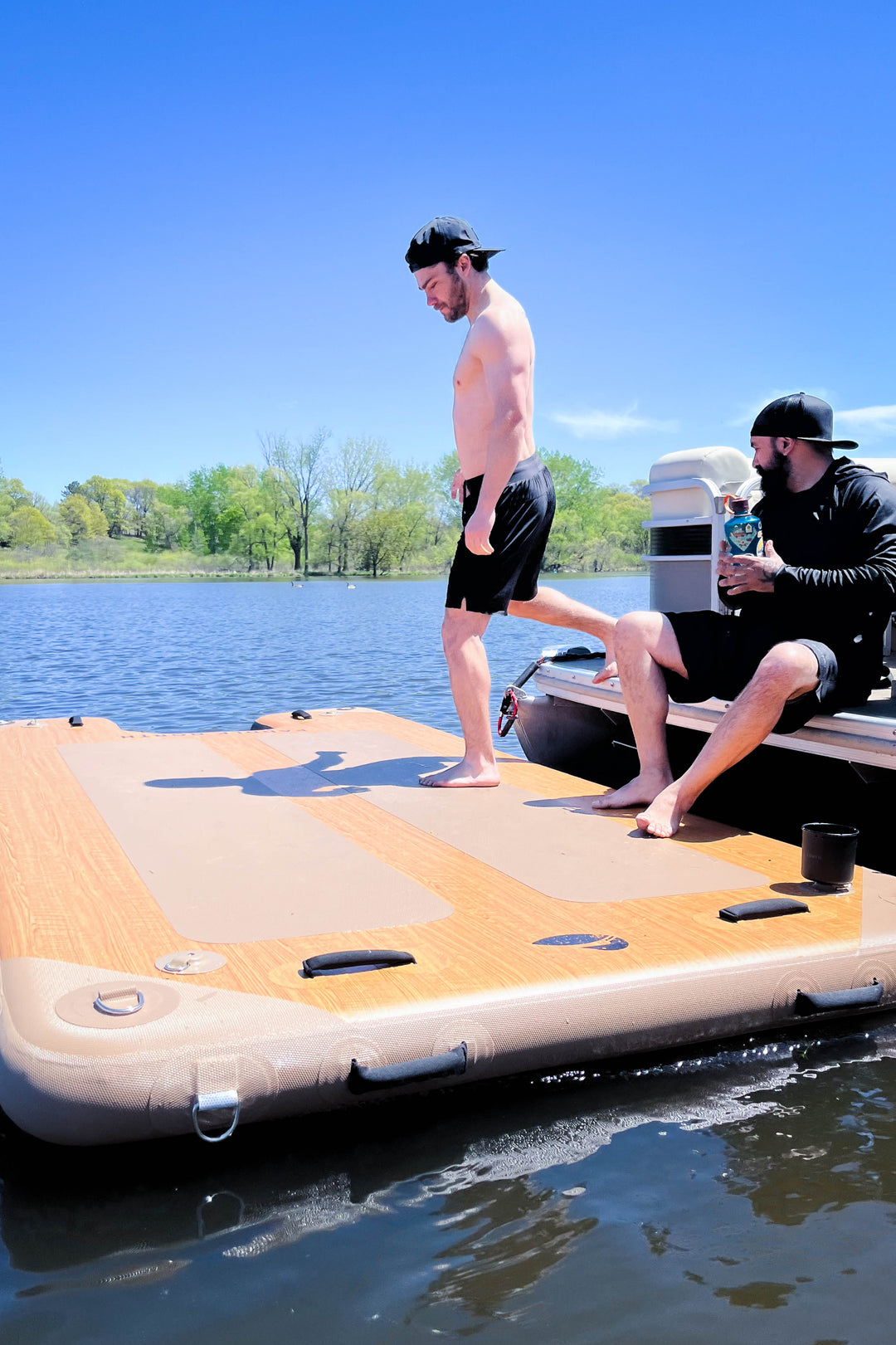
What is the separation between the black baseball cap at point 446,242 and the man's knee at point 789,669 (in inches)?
70.6

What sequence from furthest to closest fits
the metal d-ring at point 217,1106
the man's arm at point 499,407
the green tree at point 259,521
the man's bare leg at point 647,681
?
the green tree at point 259,521, the man's arm at point 499,407, the man's bare leg at point 647,681, the metal d-ring at point 217,1106

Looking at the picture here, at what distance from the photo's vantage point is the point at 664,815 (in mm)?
3496

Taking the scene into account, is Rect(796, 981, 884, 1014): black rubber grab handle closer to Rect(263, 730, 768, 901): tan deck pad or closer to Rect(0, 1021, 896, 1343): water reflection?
Rect(0, 1021, 896, 1343): water reflection

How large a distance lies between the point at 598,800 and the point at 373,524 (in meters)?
61.7

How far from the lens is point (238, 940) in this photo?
258 centimetres

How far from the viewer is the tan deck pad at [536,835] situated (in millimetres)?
3051

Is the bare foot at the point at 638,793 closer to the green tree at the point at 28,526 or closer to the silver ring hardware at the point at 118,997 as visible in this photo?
the silver ring hardware at the point at 118,997

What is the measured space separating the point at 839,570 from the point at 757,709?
1.70 feet

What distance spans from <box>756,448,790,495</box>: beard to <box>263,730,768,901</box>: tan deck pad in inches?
43.4

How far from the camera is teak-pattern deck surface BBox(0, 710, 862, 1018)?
2383mm

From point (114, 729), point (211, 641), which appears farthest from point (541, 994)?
point (211, 641)

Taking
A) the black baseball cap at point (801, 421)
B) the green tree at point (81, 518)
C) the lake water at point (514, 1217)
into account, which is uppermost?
the green tree at point (81, 518)

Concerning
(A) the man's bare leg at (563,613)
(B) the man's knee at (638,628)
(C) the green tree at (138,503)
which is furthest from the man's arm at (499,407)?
(C) the green tree at (138,503)

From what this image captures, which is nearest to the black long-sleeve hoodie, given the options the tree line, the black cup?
the black cup
